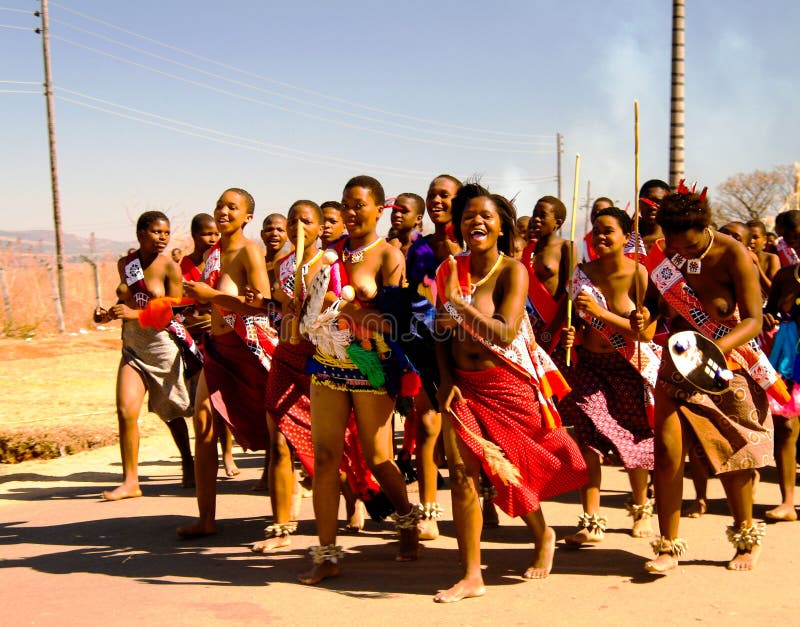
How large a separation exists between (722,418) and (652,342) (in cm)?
138

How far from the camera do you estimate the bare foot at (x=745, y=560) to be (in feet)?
17.4

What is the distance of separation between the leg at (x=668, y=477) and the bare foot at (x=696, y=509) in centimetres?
161

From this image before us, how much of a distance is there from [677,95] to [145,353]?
363 inches

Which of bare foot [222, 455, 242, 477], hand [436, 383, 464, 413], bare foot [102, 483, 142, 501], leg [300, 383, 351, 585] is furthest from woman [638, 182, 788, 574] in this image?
bare foot [222, 455, 242, 477]

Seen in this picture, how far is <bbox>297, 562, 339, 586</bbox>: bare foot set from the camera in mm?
5137

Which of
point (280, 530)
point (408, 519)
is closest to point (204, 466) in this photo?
point (280, 530)

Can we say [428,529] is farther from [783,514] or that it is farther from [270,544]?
[783,514]

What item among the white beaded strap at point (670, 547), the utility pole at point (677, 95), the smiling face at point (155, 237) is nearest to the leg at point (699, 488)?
the white beaded strap at point (670, 547)

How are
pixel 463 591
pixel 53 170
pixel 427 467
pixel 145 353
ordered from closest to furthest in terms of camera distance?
pixel 463 591 → pixel 427 467 → pixel 145 353 → pixel 53 170

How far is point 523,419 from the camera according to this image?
5.03 metres

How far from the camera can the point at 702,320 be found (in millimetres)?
5387

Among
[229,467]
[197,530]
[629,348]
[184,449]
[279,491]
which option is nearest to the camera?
[279,491]

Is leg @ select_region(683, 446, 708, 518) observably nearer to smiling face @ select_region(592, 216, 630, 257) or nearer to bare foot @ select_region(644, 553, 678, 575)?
bare foot @ select_region(644, 553, 678, 575)

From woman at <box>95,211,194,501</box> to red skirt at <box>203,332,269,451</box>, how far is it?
1.49m
